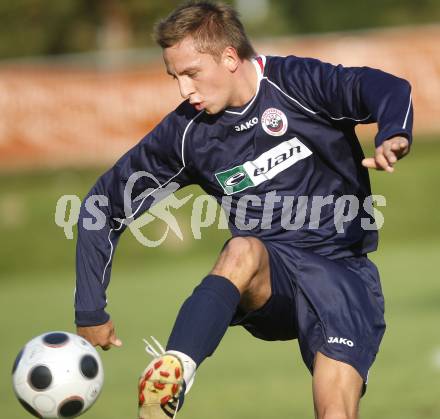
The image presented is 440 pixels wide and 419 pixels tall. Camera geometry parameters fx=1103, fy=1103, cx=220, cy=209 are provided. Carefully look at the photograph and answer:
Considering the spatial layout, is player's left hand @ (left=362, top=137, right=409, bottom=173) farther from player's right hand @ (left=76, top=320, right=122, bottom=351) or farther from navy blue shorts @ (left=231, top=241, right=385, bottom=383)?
player's right hand @ (left=76, top=320, right=122, bottom=351)

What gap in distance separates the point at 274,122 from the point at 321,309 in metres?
0.90

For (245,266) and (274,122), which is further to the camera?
(274,122)

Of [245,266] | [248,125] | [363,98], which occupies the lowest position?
[245,266]

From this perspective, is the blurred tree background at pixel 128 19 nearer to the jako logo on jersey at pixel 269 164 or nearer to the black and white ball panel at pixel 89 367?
the jako logo on jersey at pixel 269 164

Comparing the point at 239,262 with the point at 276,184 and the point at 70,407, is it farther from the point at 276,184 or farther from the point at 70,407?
the point at 70,407

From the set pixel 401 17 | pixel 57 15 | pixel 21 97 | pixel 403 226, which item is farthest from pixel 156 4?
pixel 403 226

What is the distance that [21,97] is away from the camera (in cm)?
1702

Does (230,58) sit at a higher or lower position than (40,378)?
higher

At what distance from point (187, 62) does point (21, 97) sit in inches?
491

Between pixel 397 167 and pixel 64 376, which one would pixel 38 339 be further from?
pixel 397 167

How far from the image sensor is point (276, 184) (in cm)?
520

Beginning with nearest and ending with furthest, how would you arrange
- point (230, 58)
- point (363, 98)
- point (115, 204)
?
1. point (363, 98)
2. point (230, 58)
3. point (115, 204)

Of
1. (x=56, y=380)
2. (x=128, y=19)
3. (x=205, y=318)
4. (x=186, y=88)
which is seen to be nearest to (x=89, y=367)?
(x=56, y=380)

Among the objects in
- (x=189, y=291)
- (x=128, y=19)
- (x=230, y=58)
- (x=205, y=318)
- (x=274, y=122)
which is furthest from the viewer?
(x=128, y=19)
